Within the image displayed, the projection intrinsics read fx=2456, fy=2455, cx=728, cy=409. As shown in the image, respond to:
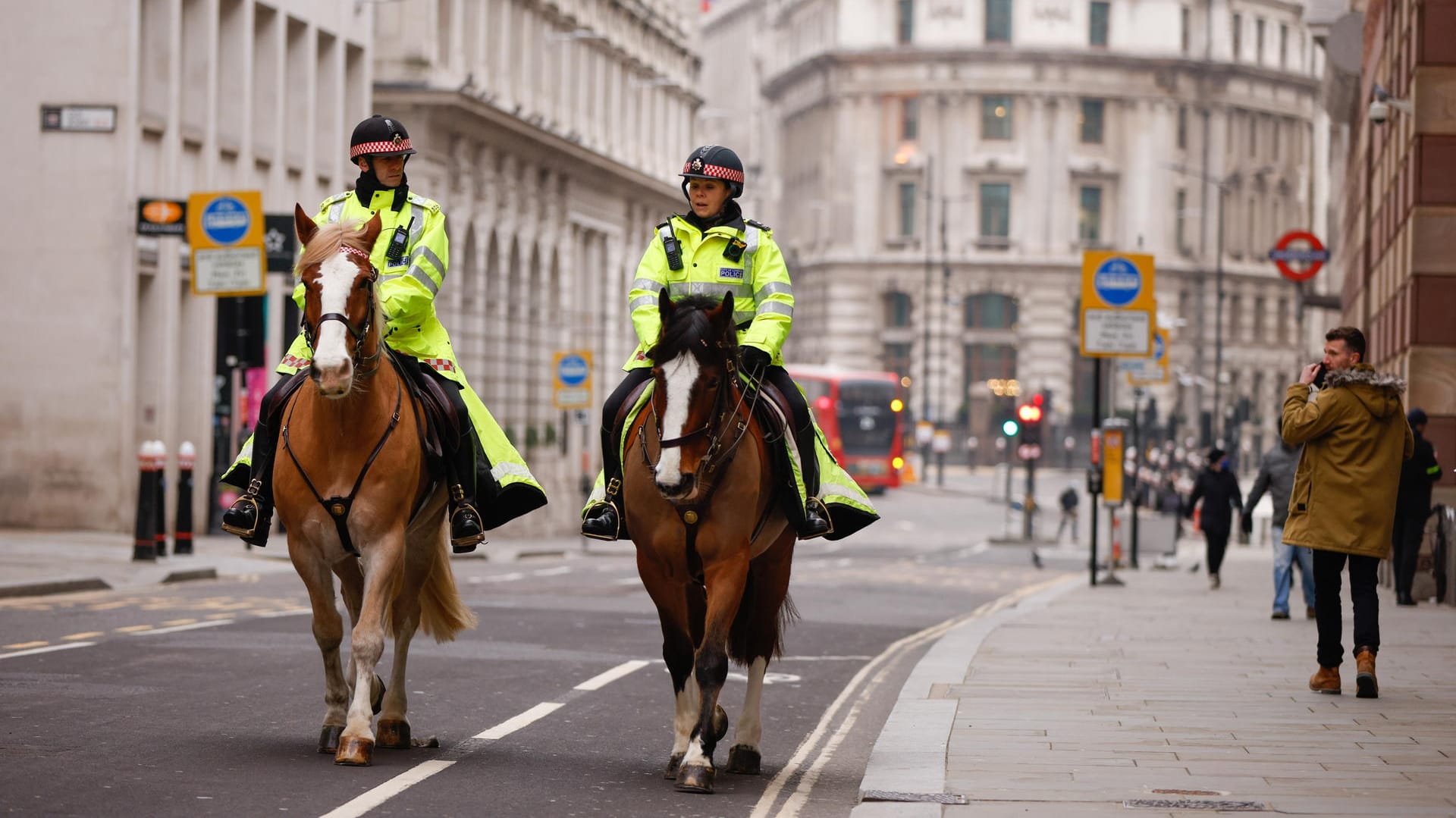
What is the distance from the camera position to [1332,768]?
1016 centimetres

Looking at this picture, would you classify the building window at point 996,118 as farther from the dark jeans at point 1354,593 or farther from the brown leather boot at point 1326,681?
the dark jeans at point 1354,593

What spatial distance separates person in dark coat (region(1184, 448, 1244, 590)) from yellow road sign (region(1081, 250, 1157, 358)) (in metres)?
2.82

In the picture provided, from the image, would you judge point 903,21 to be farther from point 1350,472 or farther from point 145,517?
point 1350,472

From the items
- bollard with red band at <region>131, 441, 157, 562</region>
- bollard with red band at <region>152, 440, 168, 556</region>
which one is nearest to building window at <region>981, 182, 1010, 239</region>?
bollard with red band at <region>152, 440, 168, 556</region>

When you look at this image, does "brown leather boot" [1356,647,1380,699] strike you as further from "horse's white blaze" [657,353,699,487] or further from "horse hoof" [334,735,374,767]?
"horse hoof" [334,735,374,767]

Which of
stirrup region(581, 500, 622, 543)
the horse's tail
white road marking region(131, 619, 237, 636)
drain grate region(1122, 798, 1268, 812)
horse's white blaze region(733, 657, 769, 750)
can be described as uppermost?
stirrup region(581, 500, 622, 543)

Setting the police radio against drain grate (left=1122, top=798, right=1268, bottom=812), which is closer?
drain grate (left=1122, top=798, right=1268, bottom=812)

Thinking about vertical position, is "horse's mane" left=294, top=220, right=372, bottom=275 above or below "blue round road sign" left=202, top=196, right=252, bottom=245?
below

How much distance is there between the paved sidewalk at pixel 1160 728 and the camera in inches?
368

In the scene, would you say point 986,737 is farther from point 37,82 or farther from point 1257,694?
point 37,82

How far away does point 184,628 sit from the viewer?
1772 centimetres

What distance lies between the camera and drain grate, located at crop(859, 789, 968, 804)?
924 cm

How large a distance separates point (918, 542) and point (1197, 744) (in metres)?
43.4

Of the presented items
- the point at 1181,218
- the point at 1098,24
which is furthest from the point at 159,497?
the point at 1181,218
